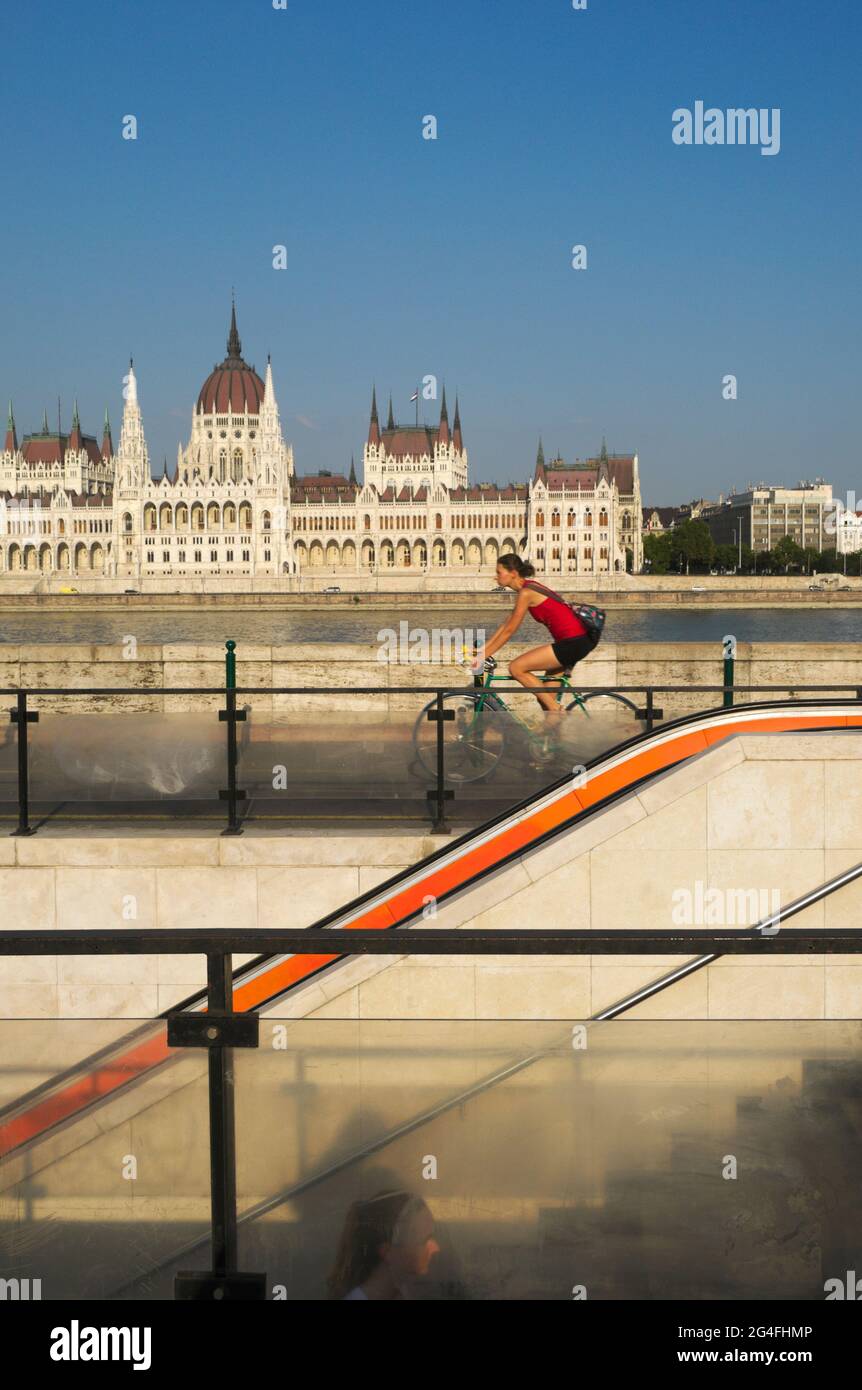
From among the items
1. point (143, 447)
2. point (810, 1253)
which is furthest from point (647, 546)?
point (810, 1253)

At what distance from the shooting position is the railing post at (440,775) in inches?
246

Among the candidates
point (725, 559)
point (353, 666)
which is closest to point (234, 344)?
point (725, 559)

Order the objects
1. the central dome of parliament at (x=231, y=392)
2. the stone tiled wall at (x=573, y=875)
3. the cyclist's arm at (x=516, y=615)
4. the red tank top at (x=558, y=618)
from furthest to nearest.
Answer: the central dome of parliament at (x=231, y=392) → the red tank top at (x=558, y=618) → the cyclist's arm at (x=516, y=615) → the stone tiled wall at (x=573, y=875)

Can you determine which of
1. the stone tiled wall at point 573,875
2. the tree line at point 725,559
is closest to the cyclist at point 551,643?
the stone tiled wall at point 573,875

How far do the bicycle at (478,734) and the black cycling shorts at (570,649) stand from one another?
0.15 meters

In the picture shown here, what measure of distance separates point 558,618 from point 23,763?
2.87m

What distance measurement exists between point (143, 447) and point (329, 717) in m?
139

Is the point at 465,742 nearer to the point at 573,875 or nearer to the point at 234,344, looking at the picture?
the point at 573,875

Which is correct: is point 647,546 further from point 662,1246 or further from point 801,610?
point 662,1246

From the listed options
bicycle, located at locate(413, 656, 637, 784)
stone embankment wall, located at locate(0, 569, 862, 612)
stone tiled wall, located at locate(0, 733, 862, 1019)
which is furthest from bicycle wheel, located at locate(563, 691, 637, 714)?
stone embankment wall, located at locate(0, 569, 862, 612)

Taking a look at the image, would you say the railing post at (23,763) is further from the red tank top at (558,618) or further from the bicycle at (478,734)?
the red tank top at (558,618)

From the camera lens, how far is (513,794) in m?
6.23

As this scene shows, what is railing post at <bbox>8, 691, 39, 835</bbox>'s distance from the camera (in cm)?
636

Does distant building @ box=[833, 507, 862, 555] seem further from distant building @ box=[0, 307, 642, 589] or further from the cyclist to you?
the cyclist
